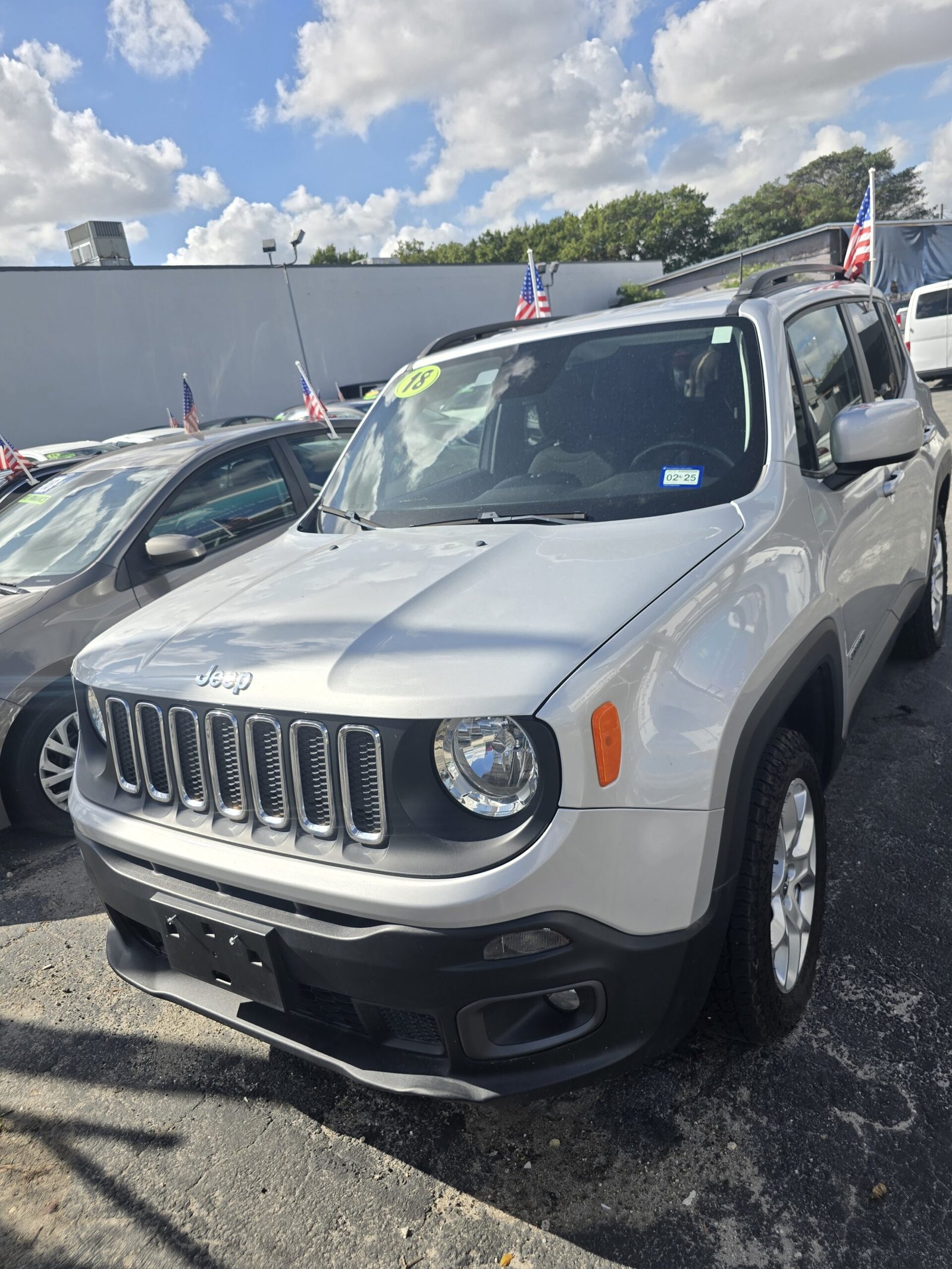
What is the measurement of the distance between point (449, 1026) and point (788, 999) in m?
1.01

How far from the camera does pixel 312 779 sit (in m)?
1.91

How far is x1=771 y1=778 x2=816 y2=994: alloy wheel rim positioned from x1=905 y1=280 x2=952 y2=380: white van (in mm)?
16509

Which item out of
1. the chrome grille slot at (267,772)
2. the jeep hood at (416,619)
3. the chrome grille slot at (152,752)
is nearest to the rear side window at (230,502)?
the jeep hood at (416,619)

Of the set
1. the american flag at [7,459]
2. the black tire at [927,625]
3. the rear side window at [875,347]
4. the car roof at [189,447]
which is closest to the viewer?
the rear side window at [875,347]

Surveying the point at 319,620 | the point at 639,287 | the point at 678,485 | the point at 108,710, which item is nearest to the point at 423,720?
the point at 319,620

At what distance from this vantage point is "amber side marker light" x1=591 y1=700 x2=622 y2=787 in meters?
1.74

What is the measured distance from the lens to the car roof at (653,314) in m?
3.04

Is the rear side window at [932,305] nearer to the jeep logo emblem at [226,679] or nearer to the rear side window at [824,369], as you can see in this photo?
the rear side window at [824,369]

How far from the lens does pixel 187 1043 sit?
2.74m

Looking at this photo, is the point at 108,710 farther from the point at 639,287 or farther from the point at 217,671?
the point at 639,287

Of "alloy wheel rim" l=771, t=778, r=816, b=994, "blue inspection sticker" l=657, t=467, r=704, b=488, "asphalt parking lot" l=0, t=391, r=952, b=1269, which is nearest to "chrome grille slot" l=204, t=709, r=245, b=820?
"asphalt parking lot" l=0, t=391, r=952, b=1269

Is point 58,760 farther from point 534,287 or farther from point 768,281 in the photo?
point 534,287

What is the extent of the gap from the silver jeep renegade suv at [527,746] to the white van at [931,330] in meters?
15.8

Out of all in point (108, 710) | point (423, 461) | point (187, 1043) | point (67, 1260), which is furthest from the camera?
point (423, 461)
